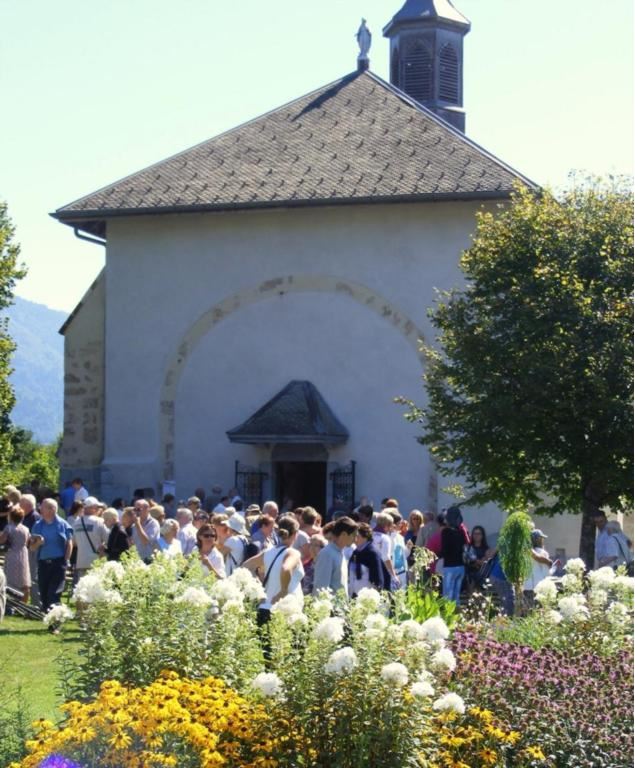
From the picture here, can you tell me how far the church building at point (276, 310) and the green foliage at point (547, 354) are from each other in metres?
4.70

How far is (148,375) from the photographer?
31.6m

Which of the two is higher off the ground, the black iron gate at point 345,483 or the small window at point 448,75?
the small window at point 448,75

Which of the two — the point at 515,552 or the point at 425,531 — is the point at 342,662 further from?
the point at 425,531

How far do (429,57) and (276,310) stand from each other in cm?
1788

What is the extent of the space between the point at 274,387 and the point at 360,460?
8.12 feet

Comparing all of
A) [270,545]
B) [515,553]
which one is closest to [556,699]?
[270,545]

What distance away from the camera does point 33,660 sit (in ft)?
46.8

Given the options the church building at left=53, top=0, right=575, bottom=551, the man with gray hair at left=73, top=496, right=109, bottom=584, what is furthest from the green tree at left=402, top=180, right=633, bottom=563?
the man with gray hair at left=73, top=496, right=109, bottom=584

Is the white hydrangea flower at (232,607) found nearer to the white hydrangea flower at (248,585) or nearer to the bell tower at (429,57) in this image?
the white hydrangea flower at (248,585)

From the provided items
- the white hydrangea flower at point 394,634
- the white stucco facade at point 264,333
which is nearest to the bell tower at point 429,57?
the white stucco facade at point 264,333

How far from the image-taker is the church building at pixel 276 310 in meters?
29.9

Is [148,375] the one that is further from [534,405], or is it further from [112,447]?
[534,405]

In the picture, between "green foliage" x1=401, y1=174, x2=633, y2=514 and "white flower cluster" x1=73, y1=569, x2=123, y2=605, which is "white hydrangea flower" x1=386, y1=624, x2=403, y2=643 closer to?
"white flower cluster" x1=73, y1=569, x2=123, y2=605

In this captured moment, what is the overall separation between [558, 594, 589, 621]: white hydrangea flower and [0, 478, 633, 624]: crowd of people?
2.27 m
